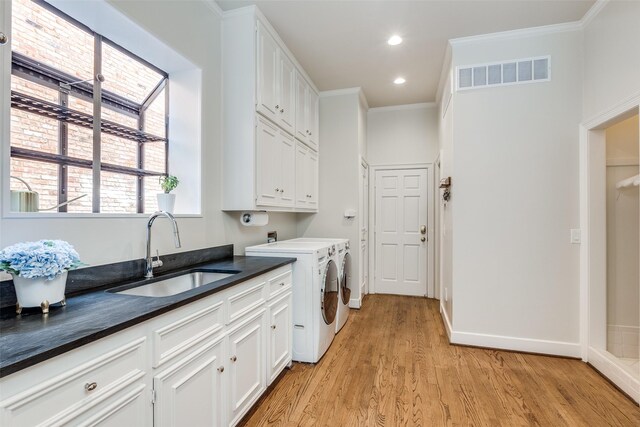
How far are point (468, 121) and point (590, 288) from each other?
172 cm

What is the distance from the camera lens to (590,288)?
8.44 feet

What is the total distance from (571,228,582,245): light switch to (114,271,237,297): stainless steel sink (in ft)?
9.20

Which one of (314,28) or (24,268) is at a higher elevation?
(314,28)

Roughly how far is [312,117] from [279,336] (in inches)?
104

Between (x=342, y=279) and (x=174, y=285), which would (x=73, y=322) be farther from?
(x=342, y=279)

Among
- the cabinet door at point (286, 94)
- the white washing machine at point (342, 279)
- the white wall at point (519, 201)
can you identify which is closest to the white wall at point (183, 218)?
the cabinet door at point (286, 94)

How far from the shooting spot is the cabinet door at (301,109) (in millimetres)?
3381

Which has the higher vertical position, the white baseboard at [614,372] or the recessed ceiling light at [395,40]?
the recessed ceiling light at [395,40]

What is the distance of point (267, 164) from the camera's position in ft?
8.97

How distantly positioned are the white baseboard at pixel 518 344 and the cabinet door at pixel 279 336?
63.3 inches

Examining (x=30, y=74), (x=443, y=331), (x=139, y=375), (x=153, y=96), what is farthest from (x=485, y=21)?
(x=139, y=375)

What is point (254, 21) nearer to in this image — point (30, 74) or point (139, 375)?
point (30, 74)

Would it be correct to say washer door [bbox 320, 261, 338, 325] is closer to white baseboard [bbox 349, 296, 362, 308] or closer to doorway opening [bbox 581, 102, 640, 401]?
white baseboard [bbox 349, 296, 362, 308]

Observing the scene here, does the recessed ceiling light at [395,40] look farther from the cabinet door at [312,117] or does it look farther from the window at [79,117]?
the window at [79,117]
